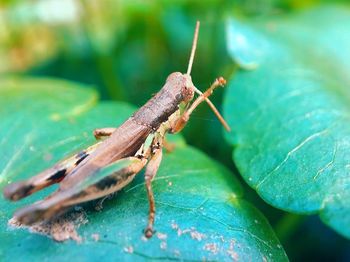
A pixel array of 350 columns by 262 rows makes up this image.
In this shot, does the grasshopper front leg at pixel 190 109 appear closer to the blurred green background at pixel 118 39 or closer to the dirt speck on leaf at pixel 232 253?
the dirt speck on leaf at pixel 232 253

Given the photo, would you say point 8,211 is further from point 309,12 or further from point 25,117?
point 309,12

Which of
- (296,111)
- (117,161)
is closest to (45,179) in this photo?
(117,161)

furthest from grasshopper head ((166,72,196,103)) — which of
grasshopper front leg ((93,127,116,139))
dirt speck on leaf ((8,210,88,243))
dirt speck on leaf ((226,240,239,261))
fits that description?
dirt speck on leaf ((226,240,239,261))

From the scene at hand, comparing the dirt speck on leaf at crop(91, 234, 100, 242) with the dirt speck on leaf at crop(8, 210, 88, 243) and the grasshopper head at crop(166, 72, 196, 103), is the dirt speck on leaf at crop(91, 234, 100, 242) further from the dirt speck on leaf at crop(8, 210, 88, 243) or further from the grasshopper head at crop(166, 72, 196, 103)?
the grasshopper head at crop(166, 72, 196, 103)

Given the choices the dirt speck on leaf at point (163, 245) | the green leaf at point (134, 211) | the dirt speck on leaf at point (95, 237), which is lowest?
the green leaf at point (134, 211)

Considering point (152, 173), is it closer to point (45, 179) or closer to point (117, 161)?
point (117, 161)

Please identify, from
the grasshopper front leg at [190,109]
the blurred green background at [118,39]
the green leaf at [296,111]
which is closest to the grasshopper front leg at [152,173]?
the grasshopper front leg at [190,109]

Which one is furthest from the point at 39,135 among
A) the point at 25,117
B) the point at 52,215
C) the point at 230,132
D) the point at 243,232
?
the point at 243,232
